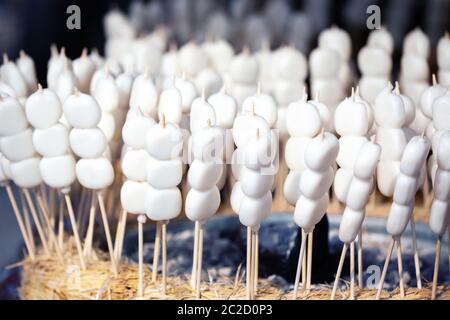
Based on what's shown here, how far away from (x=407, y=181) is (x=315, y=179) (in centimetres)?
14

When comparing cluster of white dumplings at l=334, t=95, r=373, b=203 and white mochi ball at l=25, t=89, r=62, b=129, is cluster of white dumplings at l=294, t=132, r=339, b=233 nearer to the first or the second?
cluster of white dumplings at l=334, t=95, r=373, b=203

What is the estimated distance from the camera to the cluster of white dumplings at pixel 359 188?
1151mm

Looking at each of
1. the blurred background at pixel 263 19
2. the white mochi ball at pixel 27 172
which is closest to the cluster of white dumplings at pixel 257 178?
the white mochi ball at pixel 27 172

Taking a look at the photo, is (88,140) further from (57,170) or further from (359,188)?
(359,188)

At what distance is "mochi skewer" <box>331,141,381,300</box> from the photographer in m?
1.15

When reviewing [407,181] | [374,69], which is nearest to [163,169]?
[407,181]

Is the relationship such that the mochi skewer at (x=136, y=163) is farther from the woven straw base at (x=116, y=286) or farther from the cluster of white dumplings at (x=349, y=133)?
the cluster of white dumplings at (x=349, y=133)

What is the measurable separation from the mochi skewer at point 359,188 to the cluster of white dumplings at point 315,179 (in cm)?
4

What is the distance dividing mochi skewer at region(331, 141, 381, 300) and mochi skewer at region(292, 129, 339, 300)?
0.04 m

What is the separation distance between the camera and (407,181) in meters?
1.17

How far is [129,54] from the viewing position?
1809 millimetres

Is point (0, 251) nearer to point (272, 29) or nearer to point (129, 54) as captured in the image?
point (129, 54)

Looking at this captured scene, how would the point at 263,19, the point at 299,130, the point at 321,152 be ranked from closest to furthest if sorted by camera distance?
1. the point at 321,152
2. the point at 299,130
3. the point at 263,19

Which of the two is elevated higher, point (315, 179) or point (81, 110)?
point (81, 110)
